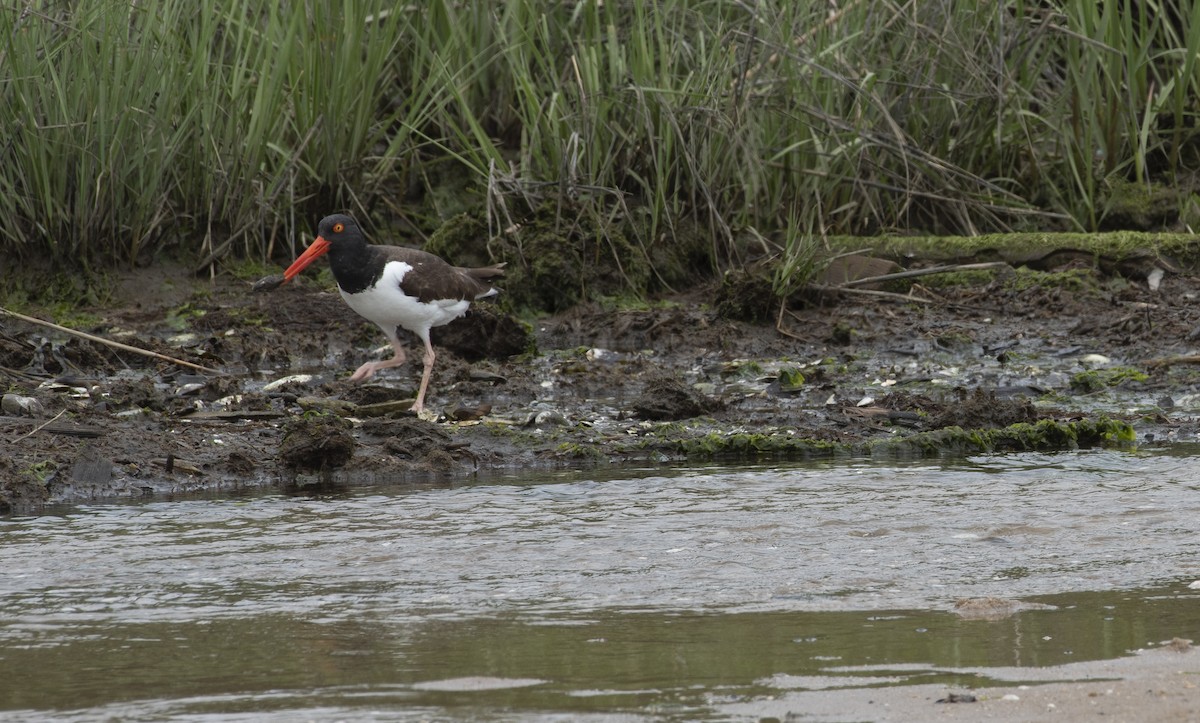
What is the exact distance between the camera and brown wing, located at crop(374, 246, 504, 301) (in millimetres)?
7457

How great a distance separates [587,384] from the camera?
7359mm

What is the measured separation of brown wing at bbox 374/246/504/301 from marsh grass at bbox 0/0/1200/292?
0.80 m

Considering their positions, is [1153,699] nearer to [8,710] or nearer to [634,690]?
[634,690]

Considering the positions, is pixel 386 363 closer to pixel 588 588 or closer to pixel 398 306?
pixel 398 306

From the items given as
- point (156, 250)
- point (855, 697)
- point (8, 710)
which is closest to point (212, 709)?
point (8, 710)

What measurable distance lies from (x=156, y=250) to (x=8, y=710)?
20.1ft

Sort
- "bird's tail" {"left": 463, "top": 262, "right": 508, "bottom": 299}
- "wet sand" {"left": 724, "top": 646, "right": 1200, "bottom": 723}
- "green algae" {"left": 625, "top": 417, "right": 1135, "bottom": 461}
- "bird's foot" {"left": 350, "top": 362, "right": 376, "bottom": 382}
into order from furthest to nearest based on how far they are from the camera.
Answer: "bird's tail" {"left": 463, "top": 262, "right": 508, "bottom": 299}, "bird's foot" {"left": 350, "top": 362, "right": 376, "bottom": 382}, "green algae" {"left": 625, "top": 417, "right": 1135, "bottom": 461}, "wet sand" {"left": 724, "top": 646, "right": 1200, "bottom": 723}

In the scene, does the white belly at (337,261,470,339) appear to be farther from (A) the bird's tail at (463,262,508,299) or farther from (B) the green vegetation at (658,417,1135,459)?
(B) the green vegetation at (658,417,1135,459)

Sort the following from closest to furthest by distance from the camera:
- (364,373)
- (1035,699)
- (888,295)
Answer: (1035,699) → (364,373) → (888,295)

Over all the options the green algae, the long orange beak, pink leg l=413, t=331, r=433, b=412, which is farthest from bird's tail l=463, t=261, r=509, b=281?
the green algae

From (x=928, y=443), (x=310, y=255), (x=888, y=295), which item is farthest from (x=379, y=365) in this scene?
(x=888, y=295)

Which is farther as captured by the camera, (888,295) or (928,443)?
(888,295)

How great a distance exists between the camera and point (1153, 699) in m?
2.78

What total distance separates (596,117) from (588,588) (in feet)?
16.0
